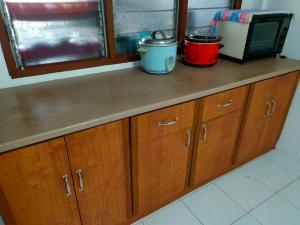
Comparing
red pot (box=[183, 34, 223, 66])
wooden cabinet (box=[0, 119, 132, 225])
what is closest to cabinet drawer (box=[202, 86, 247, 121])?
red pot (box=[183, 34, 223, 66])

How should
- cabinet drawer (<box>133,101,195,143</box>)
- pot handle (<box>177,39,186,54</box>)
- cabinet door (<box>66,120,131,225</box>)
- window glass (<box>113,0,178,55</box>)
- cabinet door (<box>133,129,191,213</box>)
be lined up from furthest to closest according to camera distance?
1. pot handle (<box>177,39,186,54</box>)
2. window glass (<box>113,0,178,55</box>)
3. cabinet door (<box>133,129,191,213</box>)
4. cabinet drawer (<box>133,101,195,143</box>)
5. cabinet door (<box>66,120,131,225</box>)

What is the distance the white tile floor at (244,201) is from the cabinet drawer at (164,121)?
66 cm

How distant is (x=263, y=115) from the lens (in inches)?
67.4

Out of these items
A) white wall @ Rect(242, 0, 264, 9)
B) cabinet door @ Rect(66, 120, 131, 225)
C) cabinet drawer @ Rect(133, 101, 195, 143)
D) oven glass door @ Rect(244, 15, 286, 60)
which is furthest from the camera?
white wall @ Rect(242, 0, 264, 9)

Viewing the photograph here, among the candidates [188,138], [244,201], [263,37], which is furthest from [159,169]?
[263,37]

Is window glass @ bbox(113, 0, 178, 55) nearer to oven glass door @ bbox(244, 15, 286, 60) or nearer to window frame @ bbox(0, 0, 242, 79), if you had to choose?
window frame @ bbox(0, 0, 242, 79)

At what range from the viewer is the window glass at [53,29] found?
3.78 ft

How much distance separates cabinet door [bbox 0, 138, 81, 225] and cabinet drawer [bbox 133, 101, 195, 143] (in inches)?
14.8

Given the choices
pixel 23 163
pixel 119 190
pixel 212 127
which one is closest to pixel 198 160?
pixel 212 127

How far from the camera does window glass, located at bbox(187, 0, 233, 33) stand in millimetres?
1713

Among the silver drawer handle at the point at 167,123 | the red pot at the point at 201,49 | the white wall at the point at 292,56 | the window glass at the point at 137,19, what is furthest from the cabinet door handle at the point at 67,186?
the white wall at the point at 292,56

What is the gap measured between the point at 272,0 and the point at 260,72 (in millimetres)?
826

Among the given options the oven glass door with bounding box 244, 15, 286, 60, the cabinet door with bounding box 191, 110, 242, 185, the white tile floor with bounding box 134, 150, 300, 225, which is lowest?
the white tile floor with bounding box 134, 150, 300, 225

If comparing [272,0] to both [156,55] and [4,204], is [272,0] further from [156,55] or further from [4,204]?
[4,204]
